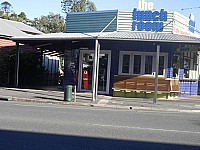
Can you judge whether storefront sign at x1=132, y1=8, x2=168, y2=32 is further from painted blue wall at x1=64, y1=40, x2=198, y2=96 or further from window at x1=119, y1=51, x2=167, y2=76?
window at x1=119, y1=51, x2=167, y2=76

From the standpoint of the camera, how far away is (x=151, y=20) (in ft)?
75.6

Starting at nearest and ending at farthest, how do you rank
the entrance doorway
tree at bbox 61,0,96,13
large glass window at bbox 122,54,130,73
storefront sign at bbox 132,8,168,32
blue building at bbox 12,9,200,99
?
1. blue building at bbox 12,9,200,99
2. large glass window at bbox 122,54,130,73
3. storefront sign at bbox 132,8,168,32
4. the entrance doorway
5. tree at bbox 61,0,96,13

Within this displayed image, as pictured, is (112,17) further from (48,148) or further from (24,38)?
(48,148)

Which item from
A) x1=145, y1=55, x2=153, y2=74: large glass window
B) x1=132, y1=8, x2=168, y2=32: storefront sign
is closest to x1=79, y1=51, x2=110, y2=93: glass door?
x1=145, y1=55, x2=153, y2=74: large glass window

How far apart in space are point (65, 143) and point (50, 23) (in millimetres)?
60979

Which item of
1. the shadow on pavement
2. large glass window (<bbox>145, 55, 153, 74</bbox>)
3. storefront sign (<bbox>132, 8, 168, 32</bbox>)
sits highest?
storefront sign (<bbox>132, 8, 168, 32</bbox>)

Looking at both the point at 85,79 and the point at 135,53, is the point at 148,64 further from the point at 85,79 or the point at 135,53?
the point at 85,79

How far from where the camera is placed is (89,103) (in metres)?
17.8

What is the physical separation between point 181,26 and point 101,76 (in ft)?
21.1

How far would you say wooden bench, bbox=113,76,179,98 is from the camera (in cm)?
2164

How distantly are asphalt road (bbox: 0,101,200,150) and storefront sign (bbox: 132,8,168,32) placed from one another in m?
11.7

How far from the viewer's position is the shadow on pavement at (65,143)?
7.51 metres

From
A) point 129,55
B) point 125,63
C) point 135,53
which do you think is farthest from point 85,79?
point 135,53

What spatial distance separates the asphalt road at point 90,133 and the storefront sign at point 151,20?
11.7 meters
